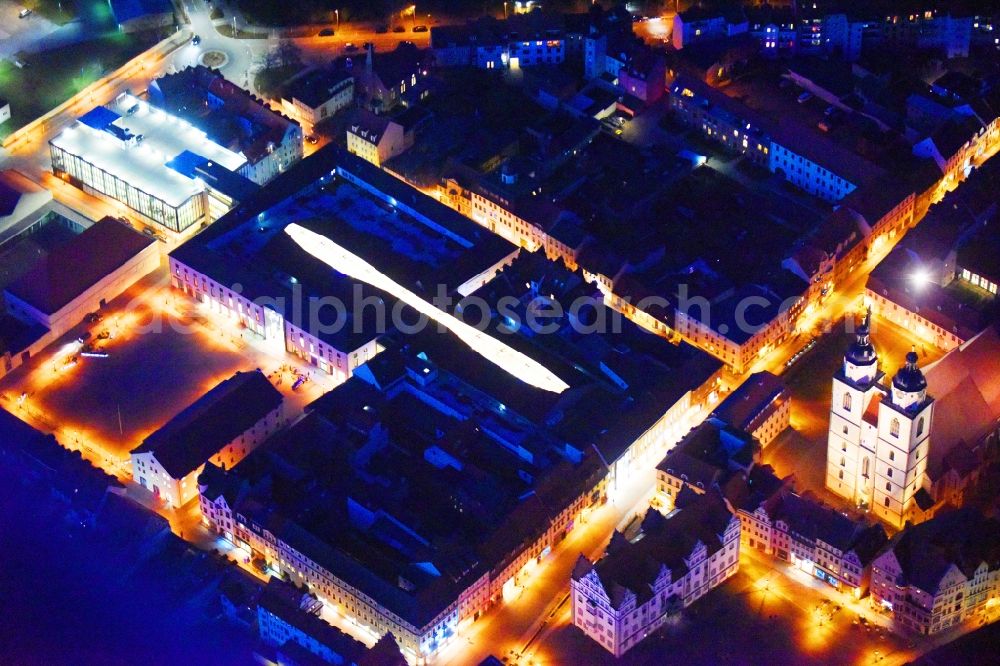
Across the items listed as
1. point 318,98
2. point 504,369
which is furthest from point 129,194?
point 504,369

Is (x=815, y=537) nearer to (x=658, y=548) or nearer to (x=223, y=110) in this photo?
(x=658, y=548)

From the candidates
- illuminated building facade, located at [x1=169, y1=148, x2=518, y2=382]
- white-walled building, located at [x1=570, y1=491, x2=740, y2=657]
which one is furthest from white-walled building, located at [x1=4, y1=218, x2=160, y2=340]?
white-walled building, located at [x1=570, y1=491, x2=740, y2=657]

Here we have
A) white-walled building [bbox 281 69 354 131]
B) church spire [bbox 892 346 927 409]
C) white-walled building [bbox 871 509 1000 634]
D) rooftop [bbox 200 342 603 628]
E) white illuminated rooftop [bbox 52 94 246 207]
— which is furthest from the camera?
white-walled building [bbox 281 69 354 131]

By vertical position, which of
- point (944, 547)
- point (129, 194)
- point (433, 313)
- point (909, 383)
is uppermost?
point (909, 383)

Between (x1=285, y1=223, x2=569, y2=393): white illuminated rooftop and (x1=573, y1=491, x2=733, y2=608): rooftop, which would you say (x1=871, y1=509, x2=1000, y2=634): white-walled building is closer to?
(x1=573, y1=491, x2=733, y2=608): rooftop

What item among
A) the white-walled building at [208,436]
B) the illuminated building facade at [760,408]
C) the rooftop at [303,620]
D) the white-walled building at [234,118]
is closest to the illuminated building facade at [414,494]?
the white-walled building at [208,436]
